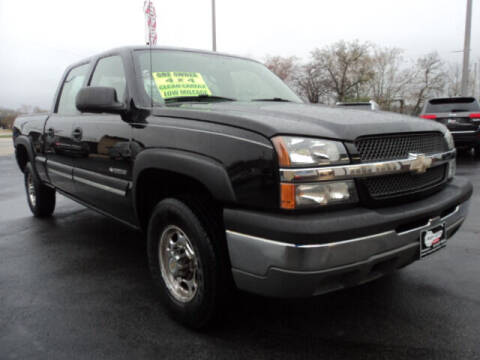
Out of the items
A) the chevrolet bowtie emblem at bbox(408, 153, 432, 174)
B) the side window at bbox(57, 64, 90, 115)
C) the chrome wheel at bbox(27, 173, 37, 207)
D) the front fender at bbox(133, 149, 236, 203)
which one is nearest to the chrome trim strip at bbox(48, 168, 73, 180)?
the side window at bbox(57, 64, 90, 115)

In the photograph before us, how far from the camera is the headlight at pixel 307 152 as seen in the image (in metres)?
1.86

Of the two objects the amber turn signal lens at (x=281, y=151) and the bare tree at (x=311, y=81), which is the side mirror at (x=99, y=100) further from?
the bare tree at (x=311, y=81)

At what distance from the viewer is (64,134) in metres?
3.87

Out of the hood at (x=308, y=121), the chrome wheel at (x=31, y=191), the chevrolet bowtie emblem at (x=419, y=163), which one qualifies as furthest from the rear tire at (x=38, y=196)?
the chevrolet bowtie emblem at (x=419, y=163)

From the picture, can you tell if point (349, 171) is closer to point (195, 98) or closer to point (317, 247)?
point (317, 247)

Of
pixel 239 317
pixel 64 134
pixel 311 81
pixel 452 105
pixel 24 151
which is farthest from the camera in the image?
pixel 311 81

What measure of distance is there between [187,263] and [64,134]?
2.17m

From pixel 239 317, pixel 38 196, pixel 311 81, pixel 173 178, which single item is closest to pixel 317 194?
pixel 173 178

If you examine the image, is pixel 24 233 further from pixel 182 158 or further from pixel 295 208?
pixel 295 208

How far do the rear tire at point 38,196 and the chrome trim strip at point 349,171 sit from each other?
417cm

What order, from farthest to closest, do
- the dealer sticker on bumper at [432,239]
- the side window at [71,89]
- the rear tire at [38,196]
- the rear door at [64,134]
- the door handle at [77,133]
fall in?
the rear tire at [38,196], the side window at [71,89], the rear door at [64,134], the door handle at [77,133], the dealer sticker on bumper at [432,239]

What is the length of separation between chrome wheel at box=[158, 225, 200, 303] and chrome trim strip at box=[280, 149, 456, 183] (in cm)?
83

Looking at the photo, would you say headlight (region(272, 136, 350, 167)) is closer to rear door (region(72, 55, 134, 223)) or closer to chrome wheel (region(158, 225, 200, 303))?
chrome wheel (region(158, 225, 200, 303))

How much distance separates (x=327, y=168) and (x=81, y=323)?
1.83m
